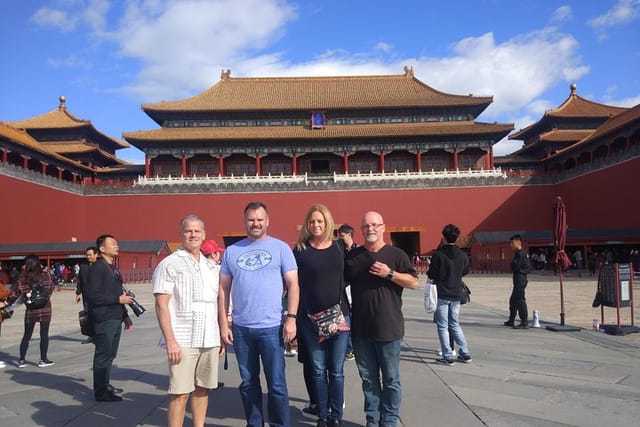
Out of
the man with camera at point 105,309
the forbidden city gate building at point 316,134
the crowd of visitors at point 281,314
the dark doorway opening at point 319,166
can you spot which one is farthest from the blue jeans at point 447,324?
the dark doorway opening at point 319,166

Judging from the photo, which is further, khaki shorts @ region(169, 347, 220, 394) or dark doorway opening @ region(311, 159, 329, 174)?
dark doorway opening @ region(311, 159, 329, 174)

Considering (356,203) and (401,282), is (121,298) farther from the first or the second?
(356,203)

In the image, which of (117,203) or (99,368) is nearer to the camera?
(99,368)

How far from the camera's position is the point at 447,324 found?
529cm

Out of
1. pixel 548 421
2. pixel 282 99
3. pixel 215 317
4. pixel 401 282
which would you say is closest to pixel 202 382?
pixel 215 317

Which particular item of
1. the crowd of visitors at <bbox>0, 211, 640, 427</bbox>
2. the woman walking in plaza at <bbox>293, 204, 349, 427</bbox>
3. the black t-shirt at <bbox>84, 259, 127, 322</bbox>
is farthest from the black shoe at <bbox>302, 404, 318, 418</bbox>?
the black t-shirt at <bbox>84, 259, 127, 322</bbox>

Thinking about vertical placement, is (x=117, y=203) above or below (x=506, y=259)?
above

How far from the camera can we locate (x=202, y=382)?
3068 millimetres

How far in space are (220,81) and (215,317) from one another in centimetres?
3124

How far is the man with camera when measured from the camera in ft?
13.8

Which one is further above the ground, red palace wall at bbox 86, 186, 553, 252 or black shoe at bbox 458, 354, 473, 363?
red palace wall at bbox 86, 186, 553, 252

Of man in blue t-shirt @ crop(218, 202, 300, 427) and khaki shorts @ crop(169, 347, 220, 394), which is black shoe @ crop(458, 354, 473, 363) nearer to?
man in blue t-shirt @ crop(218, 202, 300, 427)

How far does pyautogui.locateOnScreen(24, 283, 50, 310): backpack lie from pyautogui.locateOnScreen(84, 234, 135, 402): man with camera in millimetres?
1729

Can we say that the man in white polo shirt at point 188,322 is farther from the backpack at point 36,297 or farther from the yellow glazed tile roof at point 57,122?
the yellow glazed tile roof at point 57,122
